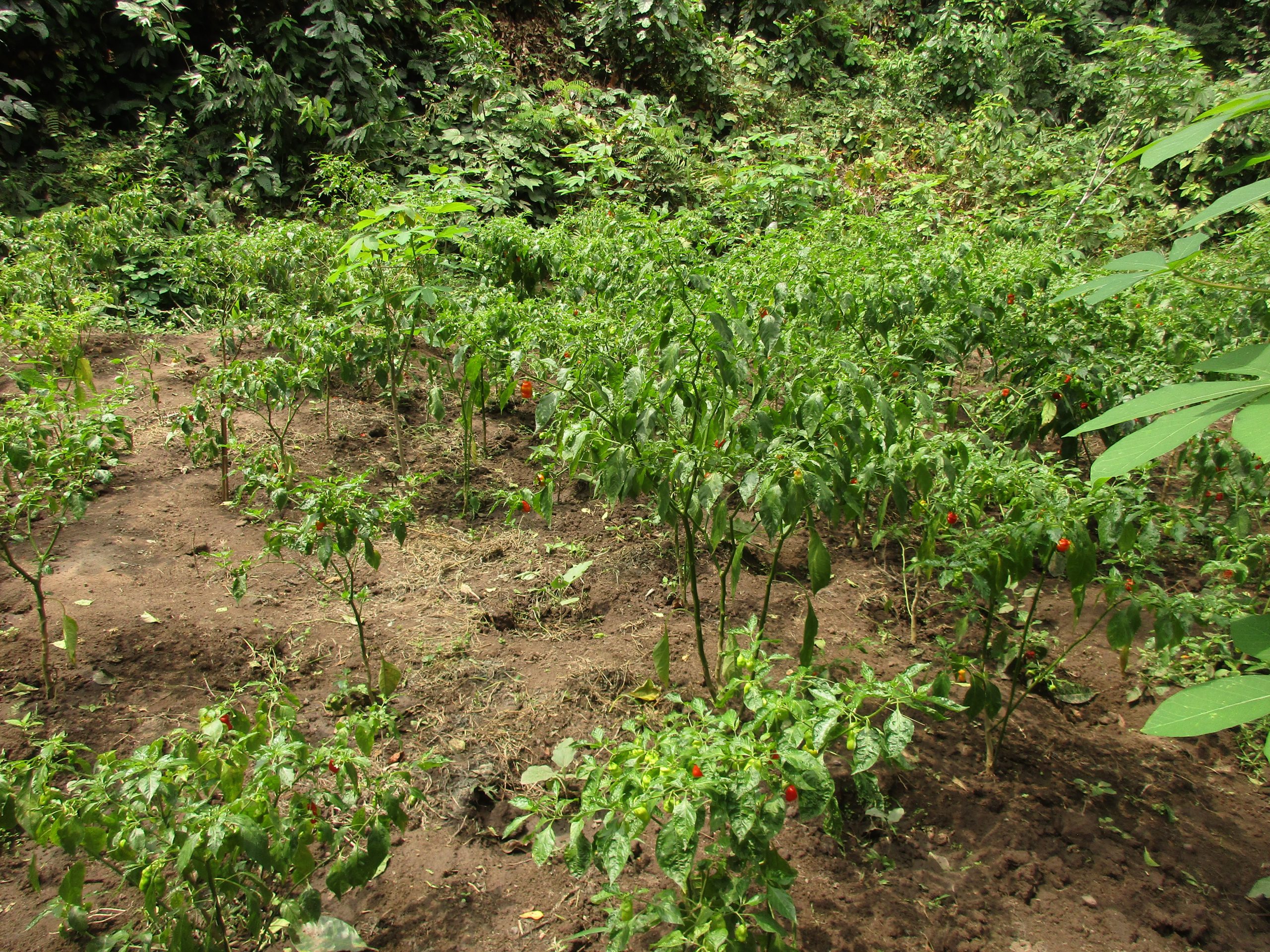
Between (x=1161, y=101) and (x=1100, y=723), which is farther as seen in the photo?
(x=1161, y=101)

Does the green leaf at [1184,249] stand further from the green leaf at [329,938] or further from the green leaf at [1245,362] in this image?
the green leaf at [329,938]

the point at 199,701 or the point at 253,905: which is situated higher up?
the point at 253,905

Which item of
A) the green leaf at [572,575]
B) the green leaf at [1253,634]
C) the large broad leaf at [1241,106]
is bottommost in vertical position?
the green leaf at [572,575]

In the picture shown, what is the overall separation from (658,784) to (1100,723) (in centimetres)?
183

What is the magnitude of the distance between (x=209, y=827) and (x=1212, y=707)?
148 centimetres

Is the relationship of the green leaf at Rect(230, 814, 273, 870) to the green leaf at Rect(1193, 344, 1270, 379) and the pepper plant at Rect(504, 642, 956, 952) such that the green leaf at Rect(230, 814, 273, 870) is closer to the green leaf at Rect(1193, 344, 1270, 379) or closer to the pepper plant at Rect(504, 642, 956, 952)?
the pepper plant at Rect(504, 642, 956, 952)

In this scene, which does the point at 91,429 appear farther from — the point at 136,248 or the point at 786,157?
the point at 786,157

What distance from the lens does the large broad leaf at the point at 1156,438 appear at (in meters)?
0.54

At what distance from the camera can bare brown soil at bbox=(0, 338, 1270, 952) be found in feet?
6.09

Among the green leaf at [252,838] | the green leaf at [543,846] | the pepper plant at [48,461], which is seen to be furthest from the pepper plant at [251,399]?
the green leaf at [543,846]

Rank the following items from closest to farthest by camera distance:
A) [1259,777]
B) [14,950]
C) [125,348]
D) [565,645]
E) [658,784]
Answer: [658,784] → [14,950] → [1259,777] → [565,645] → [125,348]

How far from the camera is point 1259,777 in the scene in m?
2.33

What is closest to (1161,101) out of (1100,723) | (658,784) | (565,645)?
(1100,723)

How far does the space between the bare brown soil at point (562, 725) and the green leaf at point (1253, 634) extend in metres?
1.44
